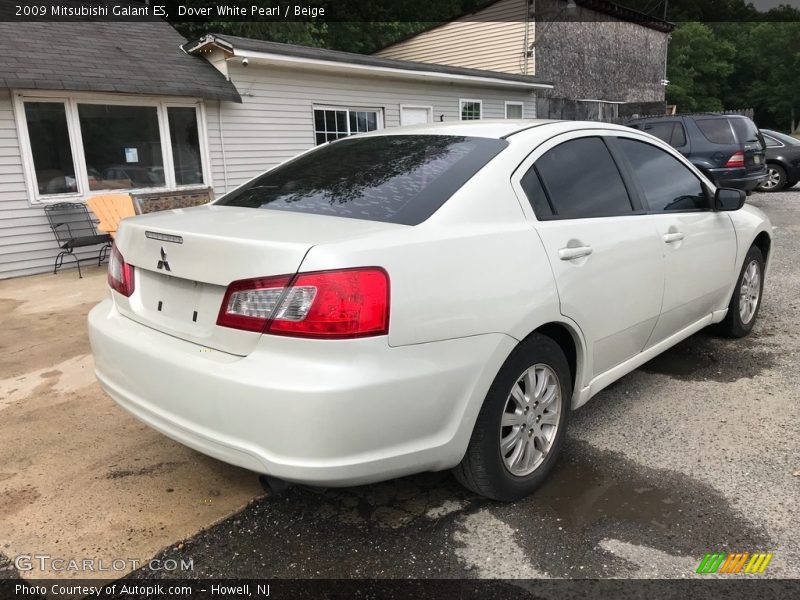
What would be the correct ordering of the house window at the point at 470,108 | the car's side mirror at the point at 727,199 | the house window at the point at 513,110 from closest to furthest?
the car's side mirror at the point at 727,199
the house window at the point at 470,108
the house window at the point at 513,110

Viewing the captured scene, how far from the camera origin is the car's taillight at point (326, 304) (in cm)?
197

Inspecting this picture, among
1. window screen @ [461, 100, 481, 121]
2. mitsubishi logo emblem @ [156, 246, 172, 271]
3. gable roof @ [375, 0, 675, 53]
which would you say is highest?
gable roof @ [375, 0, 675, 53]

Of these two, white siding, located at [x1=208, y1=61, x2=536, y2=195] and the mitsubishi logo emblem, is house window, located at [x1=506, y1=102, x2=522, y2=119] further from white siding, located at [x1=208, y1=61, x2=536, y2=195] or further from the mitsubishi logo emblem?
the mitsubishi logo emblem

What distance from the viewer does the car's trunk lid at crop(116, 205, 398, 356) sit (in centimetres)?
208

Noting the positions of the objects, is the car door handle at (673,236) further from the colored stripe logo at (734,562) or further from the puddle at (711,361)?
the colored stripe logo at (734,562)

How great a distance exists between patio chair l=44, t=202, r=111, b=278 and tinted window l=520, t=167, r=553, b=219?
6806mm

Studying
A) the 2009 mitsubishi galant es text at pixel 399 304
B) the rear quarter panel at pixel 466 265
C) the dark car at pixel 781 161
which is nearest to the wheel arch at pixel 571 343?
the 2009 mitsubishi galant es text at pixel 399 304

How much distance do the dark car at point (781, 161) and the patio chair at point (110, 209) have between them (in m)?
14.1

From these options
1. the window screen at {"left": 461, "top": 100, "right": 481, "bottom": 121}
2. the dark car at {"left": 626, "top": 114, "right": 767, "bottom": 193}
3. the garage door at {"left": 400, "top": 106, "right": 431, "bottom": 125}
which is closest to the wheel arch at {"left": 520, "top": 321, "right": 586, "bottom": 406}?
the dark car at {"left": 626, "top": 114, "right": 767, "bottom": 193}

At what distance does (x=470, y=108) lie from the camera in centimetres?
1436

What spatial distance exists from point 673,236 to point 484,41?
18409 mm

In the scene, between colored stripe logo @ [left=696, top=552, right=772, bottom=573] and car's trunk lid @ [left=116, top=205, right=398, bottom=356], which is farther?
colored stripe logo @ [left=696, top=552, right=772, bottom=573]

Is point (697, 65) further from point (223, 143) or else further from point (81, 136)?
point (81, 136)

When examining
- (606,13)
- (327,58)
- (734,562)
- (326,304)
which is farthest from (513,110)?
(326,304)
